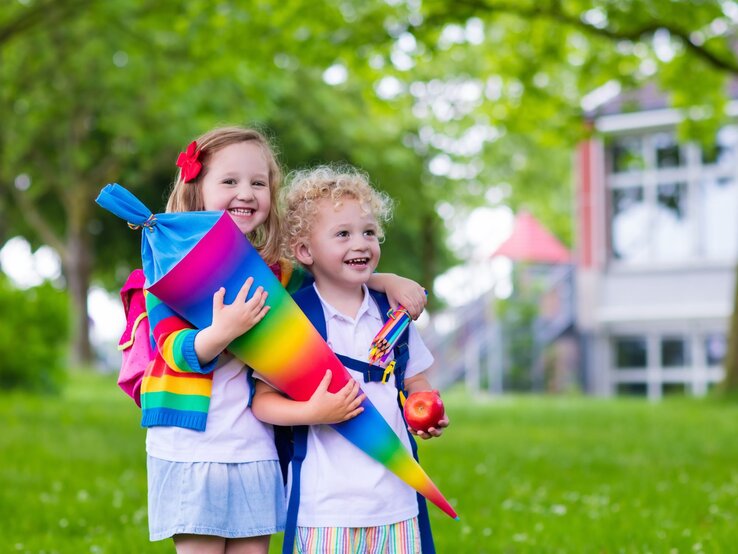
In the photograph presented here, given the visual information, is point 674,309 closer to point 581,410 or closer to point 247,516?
point 581,410

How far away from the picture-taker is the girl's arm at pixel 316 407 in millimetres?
2893

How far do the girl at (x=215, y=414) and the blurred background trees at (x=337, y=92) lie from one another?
1.57 ft

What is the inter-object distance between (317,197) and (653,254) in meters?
21.1

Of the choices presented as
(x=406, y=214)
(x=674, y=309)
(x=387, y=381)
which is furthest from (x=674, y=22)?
(x=406, y=214)

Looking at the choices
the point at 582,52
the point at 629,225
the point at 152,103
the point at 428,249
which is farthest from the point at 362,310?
the point at 428,249

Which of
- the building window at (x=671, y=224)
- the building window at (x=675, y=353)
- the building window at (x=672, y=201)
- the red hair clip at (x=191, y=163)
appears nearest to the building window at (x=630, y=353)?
the building window at (x=675, y=353)

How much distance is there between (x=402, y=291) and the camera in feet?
10.5

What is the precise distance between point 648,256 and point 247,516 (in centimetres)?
2133

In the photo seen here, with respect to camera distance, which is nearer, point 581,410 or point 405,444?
point 405,444

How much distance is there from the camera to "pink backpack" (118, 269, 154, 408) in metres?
3.10

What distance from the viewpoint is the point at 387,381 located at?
311 cm

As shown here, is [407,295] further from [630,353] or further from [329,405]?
[630,353]

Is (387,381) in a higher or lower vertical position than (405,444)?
higher

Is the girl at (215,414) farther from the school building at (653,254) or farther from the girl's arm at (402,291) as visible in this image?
the school building at (653,254)
